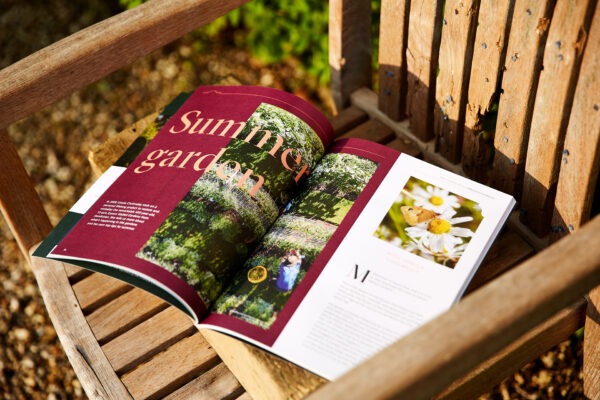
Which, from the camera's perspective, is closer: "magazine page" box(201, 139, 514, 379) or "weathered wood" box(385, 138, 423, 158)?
"magazine page" box(201, 139, 514, 379)

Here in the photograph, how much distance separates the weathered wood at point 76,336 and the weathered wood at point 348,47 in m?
0.74

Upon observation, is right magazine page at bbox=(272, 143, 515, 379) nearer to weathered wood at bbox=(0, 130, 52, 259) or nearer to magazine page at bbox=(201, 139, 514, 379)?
magazine page at bbox=(201, 139, 514, 379)

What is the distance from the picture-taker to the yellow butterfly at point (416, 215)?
979 millimetres

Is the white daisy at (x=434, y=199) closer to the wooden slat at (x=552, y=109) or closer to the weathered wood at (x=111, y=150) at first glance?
the wooden slat at (x=552, y=109)

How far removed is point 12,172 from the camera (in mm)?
1087

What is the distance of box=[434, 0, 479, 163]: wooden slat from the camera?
3.27ft

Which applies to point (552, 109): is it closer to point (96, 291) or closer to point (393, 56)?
point (393, 56)

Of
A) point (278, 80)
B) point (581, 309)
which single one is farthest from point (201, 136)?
point (278, 80)

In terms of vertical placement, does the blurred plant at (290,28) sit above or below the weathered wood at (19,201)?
above

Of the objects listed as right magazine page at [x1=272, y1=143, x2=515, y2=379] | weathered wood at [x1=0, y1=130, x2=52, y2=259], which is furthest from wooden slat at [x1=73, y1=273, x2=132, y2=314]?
right magazine page at [x1=272, y1=143, x2=515, y2=379]

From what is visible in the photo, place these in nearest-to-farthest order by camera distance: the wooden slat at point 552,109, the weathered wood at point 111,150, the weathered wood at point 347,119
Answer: the wooden slat at point 552,109 < the weathered wood at point 111,150 < the weathered wood at point 347,119

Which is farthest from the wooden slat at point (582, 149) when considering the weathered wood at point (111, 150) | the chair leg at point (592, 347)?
the weathered wood at point (111, 150)

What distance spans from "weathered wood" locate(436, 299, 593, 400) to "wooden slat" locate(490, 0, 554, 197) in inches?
9.3

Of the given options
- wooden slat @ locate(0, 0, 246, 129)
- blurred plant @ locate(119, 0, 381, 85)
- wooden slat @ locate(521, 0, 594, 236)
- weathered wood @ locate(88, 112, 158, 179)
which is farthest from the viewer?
blurred plant @ locate(119, 0, 381, 85)
